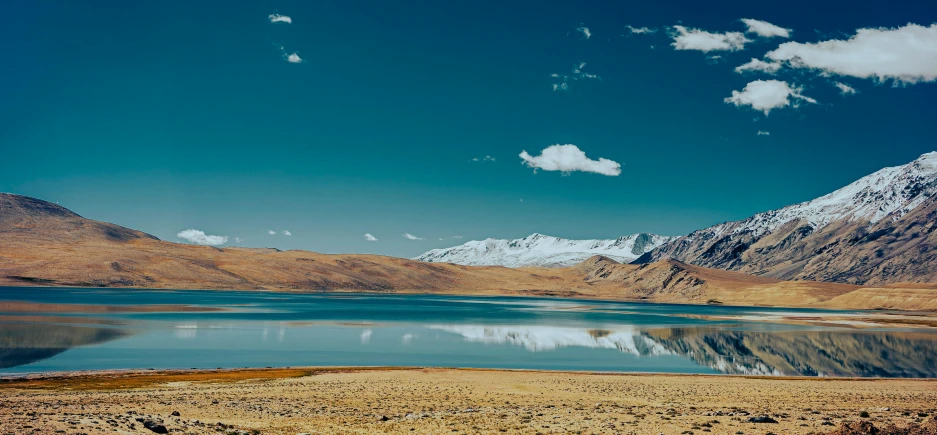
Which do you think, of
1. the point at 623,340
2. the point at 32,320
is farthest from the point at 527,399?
the point at 32,320

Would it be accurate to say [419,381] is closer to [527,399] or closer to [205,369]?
[527,399]

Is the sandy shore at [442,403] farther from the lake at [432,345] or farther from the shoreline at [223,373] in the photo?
the lake at [432,345]

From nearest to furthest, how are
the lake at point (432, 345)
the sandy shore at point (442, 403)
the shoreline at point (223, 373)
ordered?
the sandy shore at point (442, 403)
the shoreline at point (223, 373)
the lake at point (432, 345)

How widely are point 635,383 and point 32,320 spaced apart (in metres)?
69.4

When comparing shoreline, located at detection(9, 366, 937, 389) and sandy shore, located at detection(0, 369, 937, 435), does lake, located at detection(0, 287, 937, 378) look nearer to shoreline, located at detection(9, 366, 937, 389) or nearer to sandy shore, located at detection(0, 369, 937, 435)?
shoreline, located at detection(9, 366, 937, 389)

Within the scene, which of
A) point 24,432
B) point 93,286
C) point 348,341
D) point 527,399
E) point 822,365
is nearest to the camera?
point 24,432

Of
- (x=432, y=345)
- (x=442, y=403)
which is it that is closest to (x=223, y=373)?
(x=442, y=403)

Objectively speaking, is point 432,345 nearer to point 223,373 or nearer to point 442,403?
point 223,373

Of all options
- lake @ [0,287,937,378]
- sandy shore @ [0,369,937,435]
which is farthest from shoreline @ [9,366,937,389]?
lake @ [0,287,937,378]

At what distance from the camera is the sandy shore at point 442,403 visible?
22067 mm

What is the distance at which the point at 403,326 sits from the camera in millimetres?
92375

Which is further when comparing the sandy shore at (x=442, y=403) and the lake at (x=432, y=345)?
the lake at (x=432, y=345)

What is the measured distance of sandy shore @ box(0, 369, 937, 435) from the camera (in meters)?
22.1

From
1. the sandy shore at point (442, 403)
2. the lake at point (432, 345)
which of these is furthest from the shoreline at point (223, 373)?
the lake at point (432, 345)
